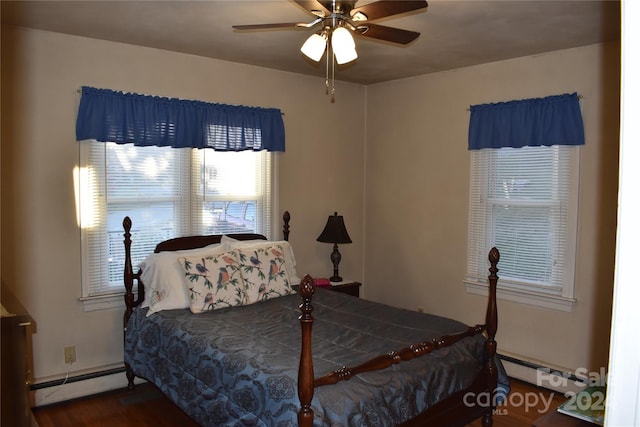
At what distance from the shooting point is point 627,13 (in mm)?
514

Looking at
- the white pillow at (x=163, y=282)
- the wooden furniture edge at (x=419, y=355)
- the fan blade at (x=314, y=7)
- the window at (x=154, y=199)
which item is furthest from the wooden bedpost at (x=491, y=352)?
the window at (x=154, y=199)

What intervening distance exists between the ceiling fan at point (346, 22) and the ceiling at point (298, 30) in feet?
1.26

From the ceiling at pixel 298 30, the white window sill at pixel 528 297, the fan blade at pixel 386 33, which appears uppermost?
the ceiling at pixel 298 30

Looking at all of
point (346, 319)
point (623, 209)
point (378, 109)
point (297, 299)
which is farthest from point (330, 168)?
point (623, 209)

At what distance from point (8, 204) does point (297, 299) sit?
210 centimetres

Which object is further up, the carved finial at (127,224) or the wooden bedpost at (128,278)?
the carved finial at (127,224)

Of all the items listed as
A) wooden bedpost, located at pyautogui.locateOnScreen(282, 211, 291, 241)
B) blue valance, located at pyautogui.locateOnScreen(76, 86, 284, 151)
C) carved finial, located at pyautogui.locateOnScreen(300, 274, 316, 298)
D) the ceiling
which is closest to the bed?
carved finial, located at pyautogui.locateOnScreen(300, 274, 316, 298)

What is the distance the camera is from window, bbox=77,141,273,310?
11.5ft

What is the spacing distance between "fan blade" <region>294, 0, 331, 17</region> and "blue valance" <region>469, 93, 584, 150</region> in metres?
2.24

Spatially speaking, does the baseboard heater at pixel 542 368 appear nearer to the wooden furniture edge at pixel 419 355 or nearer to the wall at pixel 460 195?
the wall at pixel 460 195

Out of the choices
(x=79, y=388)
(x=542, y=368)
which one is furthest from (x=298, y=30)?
(x=542, y=368)

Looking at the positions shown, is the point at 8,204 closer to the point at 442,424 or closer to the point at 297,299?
the point at 297,299

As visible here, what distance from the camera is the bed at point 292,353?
7.05ft

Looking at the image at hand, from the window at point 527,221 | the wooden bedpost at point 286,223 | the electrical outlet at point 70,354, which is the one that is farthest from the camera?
the wooden bedpost at point 286,223
